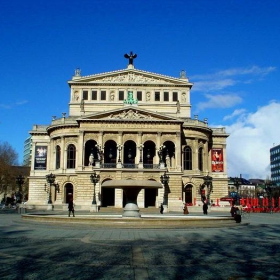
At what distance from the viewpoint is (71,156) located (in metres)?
63.2

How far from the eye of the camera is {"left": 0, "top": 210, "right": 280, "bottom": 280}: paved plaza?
1001cm

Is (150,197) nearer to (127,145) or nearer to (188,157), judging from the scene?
(127,145)

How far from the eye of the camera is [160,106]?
221 feet

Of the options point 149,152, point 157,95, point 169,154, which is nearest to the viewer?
point 169,154

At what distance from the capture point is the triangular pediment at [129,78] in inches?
2670

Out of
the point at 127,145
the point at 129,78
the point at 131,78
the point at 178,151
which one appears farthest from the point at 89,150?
the point at 131,78

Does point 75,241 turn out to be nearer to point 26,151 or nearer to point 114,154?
point 114,154

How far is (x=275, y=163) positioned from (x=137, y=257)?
140m

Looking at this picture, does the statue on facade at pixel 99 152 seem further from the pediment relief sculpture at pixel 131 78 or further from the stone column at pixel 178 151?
the pediment relief sculpture at pixel 131 78

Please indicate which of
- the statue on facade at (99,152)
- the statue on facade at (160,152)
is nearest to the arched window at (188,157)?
the statue on facade at (160,152)

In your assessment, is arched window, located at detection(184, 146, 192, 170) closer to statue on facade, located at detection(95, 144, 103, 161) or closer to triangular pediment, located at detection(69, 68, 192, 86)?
triangular pediment, located at detection(69, 68, 192, 86)

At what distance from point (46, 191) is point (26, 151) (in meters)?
110

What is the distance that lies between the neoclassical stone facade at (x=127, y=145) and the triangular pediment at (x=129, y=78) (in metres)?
0.17

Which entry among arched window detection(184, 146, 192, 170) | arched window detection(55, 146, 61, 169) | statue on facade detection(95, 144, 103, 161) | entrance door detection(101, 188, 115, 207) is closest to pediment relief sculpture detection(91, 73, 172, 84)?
arched window detection(184, 146, 192, 170)
